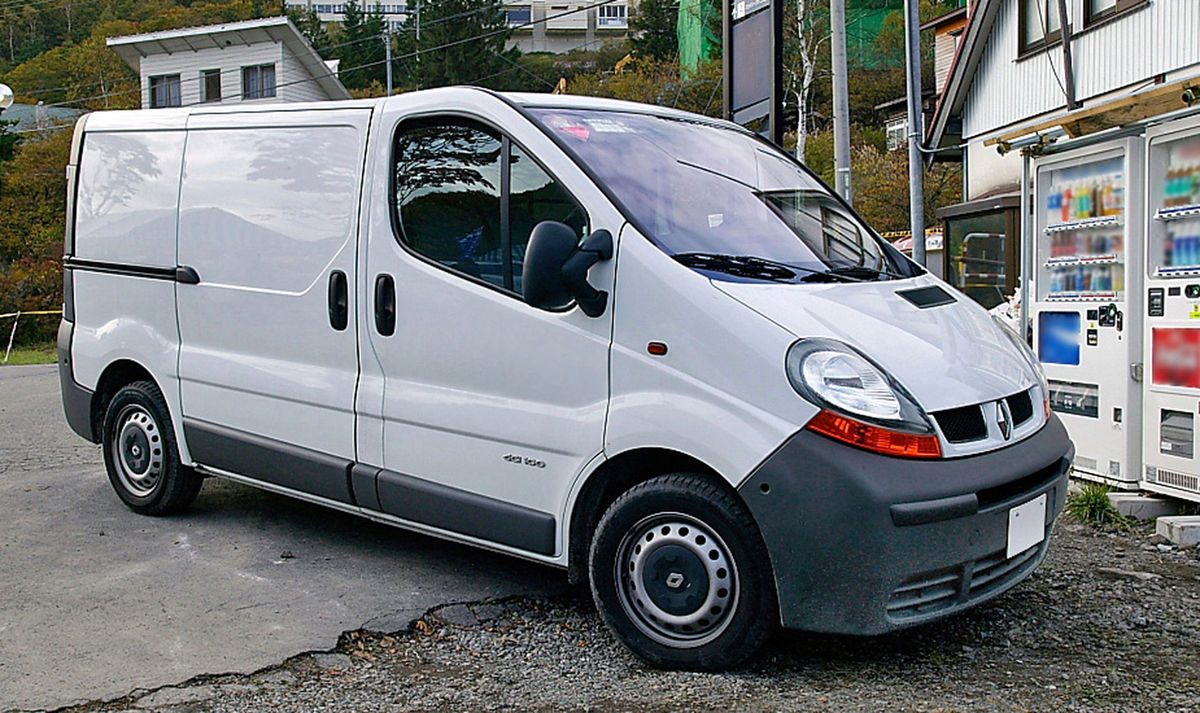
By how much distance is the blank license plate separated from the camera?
3.88 m

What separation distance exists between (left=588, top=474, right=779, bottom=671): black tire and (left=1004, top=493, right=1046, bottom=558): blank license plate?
0.89m

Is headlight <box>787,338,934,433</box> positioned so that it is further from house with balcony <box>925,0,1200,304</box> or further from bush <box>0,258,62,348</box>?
bush <box>0,258,62,348</box>

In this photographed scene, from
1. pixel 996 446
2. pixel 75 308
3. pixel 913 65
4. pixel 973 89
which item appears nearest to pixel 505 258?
pixel 996 446

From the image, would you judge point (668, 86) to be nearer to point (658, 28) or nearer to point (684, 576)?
point (658, 28)

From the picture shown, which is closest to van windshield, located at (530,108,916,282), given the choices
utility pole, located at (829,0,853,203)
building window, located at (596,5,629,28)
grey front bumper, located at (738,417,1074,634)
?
grey front bumper, located at (738,417,1074,634)

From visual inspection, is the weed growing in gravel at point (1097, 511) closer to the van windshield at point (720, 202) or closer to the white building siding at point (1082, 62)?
the van windshield at point (720, 202)

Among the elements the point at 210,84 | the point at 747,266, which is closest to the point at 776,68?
the point at 747,266

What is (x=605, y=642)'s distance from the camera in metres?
4.31

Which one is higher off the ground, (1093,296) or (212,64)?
(212,64)

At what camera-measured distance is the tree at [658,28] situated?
61.5 m

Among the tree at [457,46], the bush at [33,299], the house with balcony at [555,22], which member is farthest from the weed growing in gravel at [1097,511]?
the house with balcony at [555,22]

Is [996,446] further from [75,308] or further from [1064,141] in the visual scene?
[75,308]

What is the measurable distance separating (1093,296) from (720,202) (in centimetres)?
356

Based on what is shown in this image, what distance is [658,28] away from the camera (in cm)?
6272
